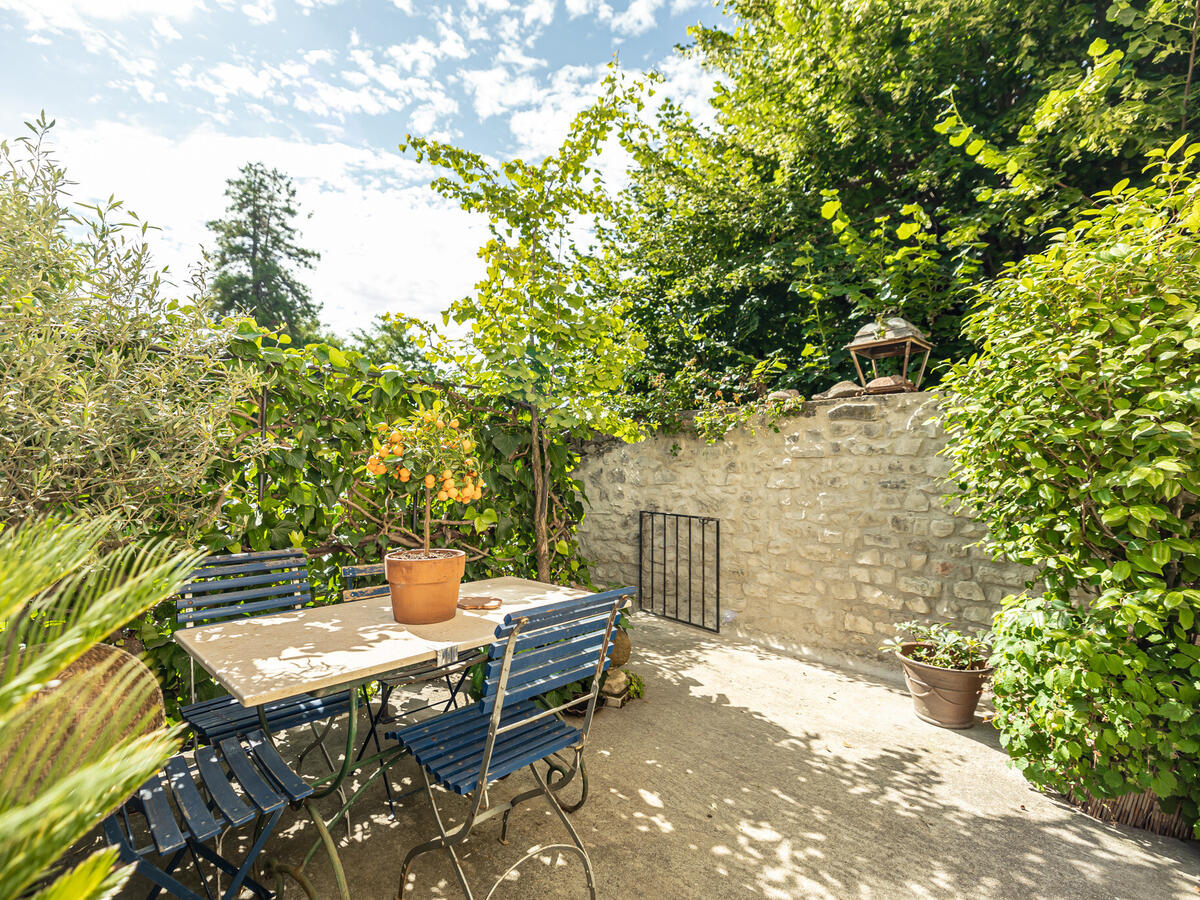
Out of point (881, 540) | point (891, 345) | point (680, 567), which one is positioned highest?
point (891, 345)

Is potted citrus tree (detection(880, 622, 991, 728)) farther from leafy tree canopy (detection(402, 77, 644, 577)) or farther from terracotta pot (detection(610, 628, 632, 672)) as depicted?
leafy tree canopy (detection(402, 77, 644, 577))

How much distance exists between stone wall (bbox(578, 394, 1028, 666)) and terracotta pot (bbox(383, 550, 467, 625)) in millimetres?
2830

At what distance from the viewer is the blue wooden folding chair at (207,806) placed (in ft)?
4.05

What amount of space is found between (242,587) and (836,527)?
11.9ft

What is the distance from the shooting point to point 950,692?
2.90 metres

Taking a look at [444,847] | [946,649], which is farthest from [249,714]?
[946,649]

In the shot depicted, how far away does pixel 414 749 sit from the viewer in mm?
1732

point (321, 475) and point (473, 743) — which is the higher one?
point (321, 475)

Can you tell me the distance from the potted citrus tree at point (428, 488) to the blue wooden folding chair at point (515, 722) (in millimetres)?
402

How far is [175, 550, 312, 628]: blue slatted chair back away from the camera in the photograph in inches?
80.7

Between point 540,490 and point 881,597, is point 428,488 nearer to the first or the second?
point 540,490

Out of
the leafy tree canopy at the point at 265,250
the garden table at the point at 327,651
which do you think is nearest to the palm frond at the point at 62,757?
the garden table at the point at 327,651

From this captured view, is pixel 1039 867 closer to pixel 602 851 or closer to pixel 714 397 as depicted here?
pixel 602 851

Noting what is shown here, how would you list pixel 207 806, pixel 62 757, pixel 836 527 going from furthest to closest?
pixel 836 527 → pixel 207 806 → pixel 62 757
